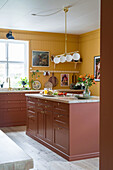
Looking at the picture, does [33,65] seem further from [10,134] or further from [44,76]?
[10,134]

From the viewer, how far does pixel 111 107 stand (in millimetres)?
1444

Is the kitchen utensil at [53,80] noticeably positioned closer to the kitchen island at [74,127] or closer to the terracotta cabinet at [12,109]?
the terracotta cabinet at [12,109]

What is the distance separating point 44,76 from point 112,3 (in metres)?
6.20

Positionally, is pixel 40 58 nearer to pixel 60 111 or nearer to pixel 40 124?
pixel 40 124

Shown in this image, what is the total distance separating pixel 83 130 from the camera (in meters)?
3.89

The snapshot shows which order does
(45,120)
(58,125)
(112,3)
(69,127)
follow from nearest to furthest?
(112,3) → (69,127) → (58,125) → (45,120)

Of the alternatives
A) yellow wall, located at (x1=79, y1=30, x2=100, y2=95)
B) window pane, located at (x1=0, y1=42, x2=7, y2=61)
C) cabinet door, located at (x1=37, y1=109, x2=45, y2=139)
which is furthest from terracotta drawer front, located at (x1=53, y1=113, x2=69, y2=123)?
window pane, located at (x1=0, y1=42, x2=7, y2=61)

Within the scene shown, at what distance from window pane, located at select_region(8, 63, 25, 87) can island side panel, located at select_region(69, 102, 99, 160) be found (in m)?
3.85

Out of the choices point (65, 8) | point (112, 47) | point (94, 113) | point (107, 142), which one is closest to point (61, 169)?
point (94, 113)

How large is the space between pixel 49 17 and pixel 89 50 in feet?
7.15

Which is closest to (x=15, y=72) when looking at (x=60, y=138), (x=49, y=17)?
(x=49, y=17)

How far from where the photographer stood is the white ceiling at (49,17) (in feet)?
15.3

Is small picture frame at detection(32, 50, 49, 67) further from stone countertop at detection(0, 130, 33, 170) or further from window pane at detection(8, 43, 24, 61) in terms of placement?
stone countertop at detection(0, 130, 33, 170)

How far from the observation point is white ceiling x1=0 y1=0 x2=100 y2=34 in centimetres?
465
